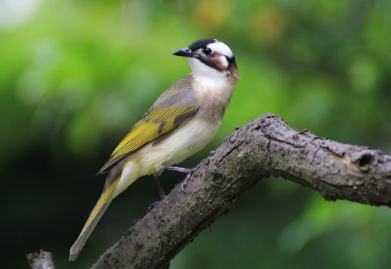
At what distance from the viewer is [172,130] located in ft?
11.6

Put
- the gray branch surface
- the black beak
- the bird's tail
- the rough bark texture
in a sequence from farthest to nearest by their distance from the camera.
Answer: the black beak
the bird's tail
the gray branch surface
the rough bark texture

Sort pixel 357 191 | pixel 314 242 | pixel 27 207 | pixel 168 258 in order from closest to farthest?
1. pixel 357 191
2. pixel 168 258
3. pixel 314 242
4. pixel 27 207

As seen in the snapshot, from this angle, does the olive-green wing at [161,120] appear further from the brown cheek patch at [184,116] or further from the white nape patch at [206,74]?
the white nape patch at [206,74]

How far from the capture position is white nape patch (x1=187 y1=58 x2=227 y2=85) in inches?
148

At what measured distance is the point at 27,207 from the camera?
5.53m

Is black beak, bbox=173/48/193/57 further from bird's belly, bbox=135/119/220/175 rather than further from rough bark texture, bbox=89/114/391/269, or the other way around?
rough bark texture, bbox=89/114/391/269

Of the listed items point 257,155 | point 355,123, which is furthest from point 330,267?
point 257,155

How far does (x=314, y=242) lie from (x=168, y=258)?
74.9 inches

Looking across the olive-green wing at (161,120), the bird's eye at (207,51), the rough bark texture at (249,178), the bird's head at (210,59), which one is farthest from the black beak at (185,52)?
the rough bark texture at (249,178)

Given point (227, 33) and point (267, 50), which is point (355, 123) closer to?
point (267, 50)

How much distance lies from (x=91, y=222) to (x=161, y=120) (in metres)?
0.81

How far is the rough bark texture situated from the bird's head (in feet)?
3.91

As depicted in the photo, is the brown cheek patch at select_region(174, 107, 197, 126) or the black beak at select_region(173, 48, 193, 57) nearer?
the brown cheek patch at select_region(174, 107, 197, 126)

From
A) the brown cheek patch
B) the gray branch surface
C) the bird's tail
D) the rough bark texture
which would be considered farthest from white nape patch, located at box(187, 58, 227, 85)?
the gray branch surface
